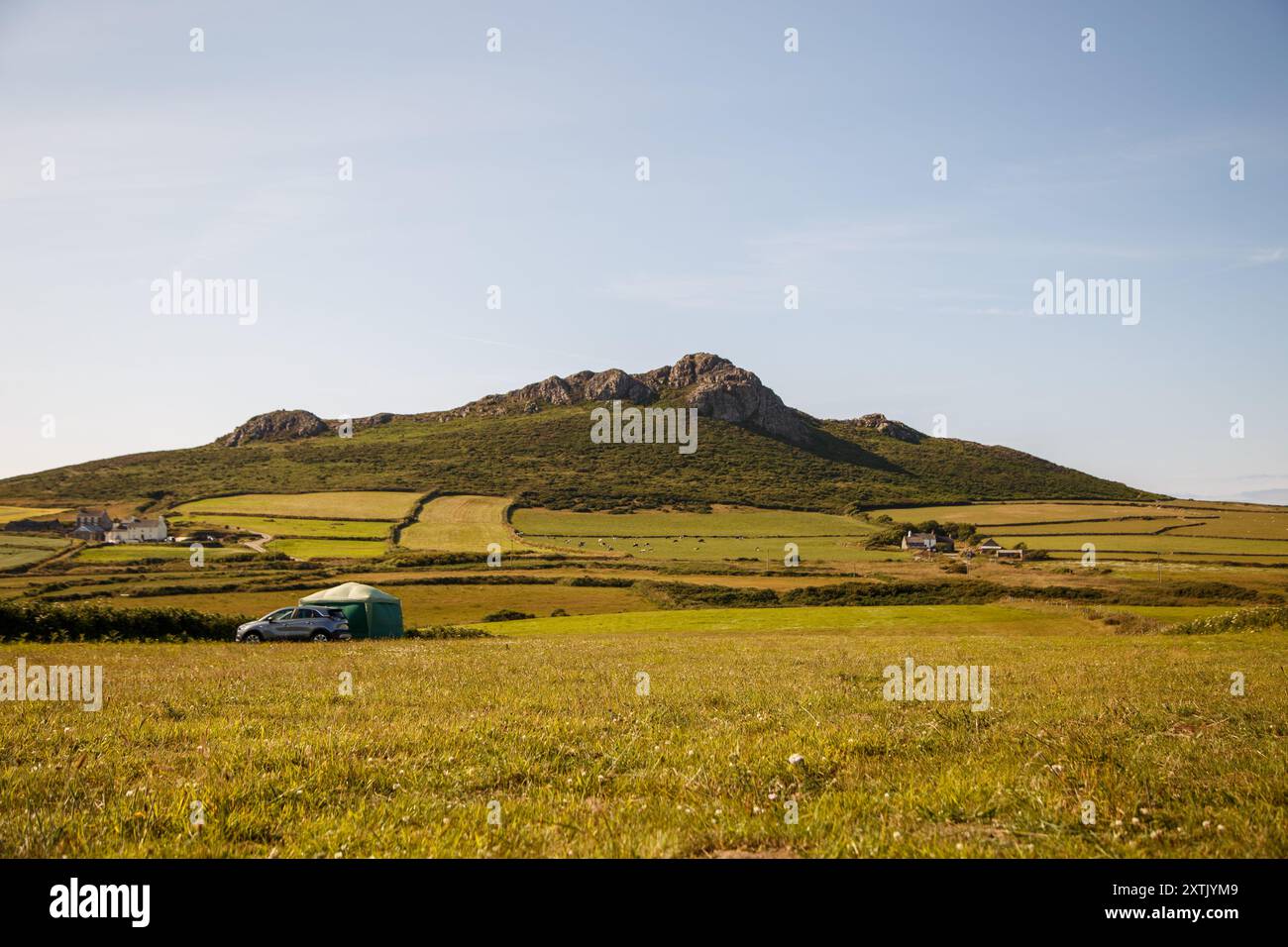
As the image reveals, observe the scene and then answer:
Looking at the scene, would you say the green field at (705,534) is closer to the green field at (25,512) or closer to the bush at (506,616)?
the bush at (506,616)

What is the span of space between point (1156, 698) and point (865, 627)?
40.1 metres

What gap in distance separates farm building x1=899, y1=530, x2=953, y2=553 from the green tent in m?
101

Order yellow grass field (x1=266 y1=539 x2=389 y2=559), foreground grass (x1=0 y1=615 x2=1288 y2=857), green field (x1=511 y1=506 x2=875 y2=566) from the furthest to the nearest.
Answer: green field (x1=511 y1=506 x2=875 y2=566) → yellow grass field (x1=266 y1=539 x2=389 y2=559) → foreground grass (x1=0 y1=615 x2=1288 y2=857)

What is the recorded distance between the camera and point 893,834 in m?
6.61

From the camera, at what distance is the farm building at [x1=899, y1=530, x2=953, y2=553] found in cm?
12725

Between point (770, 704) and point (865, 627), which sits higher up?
point (770, 704)

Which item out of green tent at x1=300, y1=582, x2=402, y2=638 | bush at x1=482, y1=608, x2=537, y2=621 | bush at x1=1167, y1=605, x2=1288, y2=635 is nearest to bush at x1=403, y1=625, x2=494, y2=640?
green tent at x1=300, y1=582, x2=402, y2=638

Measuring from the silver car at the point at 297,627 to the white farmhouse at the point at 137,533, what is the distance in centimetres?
9578

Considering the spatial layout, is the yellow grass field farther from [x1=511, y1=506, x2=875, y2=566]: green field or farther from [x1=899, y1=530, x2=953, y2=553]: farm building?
→ [x1=899, y1=530, x2=953, y2=553]: farm building

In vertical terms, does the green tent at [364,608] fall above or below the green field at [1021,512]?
above

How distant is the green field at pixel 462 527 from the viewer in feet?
383
